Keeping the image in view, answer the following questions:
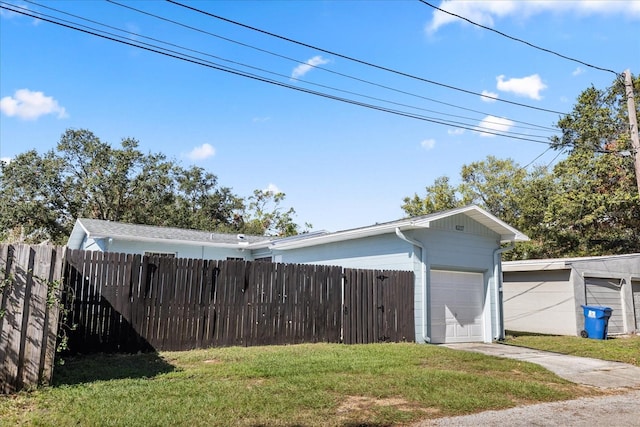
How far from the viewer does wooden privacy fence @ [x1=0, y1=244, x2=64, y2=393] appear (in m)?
5.21

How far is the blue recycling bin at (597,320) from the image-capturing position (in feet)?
45.7

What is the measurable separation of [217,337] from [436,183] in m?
29.5

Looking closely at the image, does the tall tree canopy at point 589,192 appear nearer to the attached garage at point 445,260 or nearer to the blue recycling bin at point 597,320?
the blue recycling bin at point 597,320

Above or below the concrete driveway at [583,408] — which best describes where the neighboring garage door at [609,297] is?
above

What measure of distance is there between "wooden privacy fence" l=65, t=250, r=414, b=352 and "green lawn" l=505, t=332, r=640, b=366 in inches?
144

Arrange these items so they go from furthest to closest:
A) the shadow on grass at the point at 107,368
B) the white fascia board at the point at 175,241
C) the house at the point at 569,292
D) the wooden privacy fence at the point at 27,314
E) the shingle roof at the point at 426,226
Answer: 1. the white fascia board at the point at 175,241
2. the house at the point at 569,292
3. the shingle roof at the point at 426,226
4. the shadow on grass at the point at 107,368
5. the wooden privacy fence at the point at 27,314

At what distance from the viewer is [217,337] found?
9.07 metres

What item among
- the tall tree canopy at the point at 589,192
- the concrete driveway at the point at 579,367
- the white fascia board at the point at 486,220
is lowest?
the concrete driveway at the point at 579,367

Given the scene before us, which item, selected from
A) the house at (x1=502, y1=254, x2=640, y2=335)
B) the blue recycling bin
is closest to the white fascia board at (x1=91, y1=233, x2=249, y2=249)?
the house at (x1=502, y1=254, x2=640, y2=335)

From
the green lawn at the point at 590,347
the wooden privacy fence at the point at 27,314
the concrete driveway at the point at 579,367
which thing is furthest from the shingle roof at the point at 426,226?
the wooden privacy fence at the point at 27,314

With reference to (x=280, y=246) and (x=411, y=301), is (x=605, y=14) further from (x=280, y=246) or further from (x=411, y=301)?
(x=280, y=246)

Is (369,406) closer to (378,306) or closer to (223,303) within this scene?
(223,303)

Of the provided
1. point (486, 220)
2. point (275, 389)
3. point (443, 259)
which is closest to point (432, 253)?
point (443, 259)

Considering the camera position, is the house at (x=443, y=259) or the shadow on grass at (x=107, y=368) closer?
the shadow on grass at (x=107, y=368)
